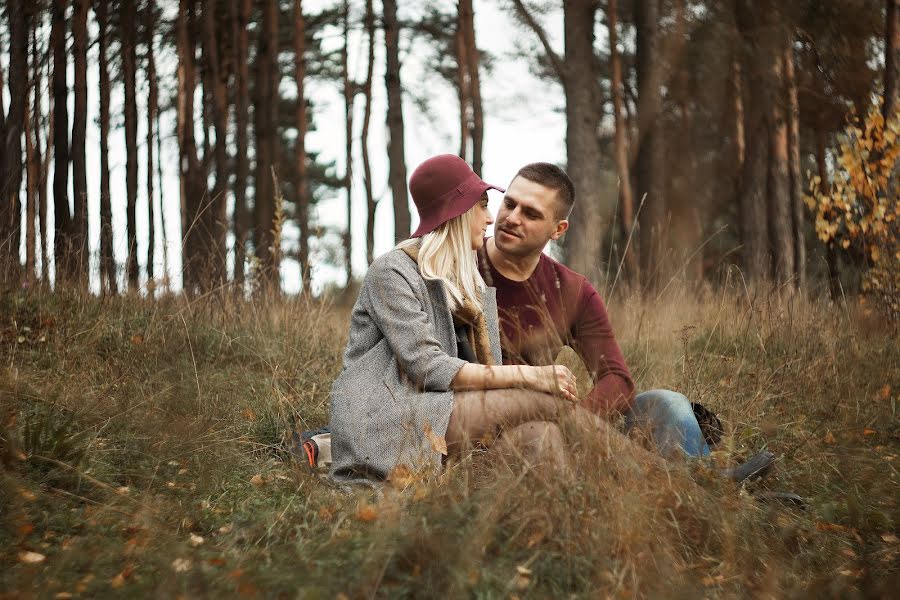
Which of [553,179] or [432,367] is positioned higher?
[553,179]

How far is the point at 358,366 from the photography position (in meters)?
3.30

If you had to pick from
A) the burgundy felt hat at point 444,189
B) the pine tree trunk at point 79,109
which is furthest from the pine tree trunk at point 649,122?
the burgundy felt hat at point 444,189

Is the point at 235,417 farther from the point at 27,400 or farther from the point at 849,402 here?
the point at 849,402

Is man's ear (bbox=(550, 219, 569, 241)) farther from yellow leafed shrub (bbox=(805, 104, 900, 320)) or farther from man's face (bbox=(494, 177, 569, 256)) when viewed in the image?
yellow leafed shrub (bbox=(805, 104, 900, 320))

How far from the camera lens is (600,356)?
3.63 m

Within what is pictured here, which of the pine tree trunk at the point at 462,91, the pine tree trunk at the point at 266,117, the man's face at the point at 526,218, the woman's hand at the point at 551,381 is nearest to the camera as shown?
the woman's hand at the point at 551,381

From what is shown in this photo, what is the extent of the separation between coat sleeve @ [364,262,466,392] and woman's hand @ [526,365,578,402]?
0.81 ft

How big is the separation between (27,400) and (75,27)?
688 centimetres

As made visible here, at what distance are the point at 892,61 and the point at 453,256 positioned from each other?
5.36 meters

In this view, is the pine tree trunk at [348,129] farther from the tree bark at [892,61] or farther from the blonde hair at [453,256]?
the blonde hair at [453,256]

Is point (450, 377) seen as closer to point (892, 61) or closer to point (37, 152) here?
point (892, 61)

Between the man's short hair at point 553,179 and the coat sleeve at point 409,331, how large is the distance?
90 cm

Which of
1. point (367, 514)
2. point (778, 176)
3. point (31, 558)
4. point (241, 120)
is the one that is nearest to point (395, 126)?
point (241, 120)

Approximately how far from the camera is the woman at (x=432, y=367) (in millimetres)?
3174
